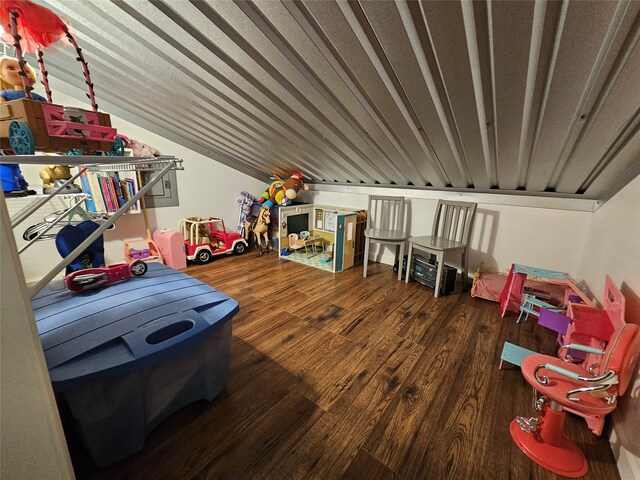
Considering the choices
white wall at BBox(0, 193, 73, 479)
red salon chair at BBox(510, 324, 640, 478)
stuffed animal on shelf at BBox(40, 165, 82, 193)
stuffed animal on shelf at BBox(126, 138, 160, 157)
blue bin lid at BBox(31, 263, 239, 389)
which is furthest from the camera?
stuffed animal on shelf at BBox(126, 138, 160, 157)

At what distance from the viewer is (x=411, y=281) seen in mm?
3096

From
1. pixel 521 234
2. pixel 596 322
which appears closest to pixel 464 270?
pixel 521 234

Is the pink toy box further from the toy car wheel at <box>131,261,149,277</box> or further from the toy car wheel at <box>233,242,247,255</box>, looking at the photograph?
the toy car wheel at <box>131,261,149,277</box>

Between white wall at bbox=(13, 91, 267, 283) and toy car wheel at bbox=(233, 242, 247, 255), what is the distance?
0.44 m

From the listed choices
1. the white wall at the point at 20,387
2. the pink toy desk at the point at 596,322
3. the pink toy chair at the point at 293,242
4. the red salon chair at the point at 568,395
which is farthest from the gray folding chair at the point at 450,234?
the white wall at the point at 20,387

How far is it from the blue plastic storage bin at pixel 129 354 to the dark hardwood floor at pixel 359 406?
7.2 inches

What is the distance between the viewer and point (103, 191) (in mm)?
2631

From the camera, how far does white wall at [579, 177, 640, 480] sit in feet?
3.64

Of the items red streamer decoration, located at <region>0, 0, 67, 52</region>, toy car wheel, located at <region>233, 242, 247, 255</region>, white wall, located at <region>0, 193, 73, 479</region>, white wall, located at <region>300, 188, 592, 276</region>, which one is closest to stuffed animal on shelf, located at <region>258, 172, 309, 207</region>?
toy car wheel, located at <region>233, 242, 247, 255</region>

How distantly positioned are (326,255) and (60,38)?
3.21 metres

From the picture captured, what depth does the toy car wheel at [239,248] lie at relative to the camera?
12.7 ft

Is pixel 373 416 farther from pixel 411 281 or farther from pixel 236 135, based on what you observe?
pixel 236 135

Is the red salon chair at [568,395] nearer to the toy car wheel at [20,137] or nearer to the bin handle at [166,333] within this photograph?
the bin handle at [166,333]

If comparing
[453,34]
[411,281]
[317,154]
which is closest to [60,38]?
[453,34]
